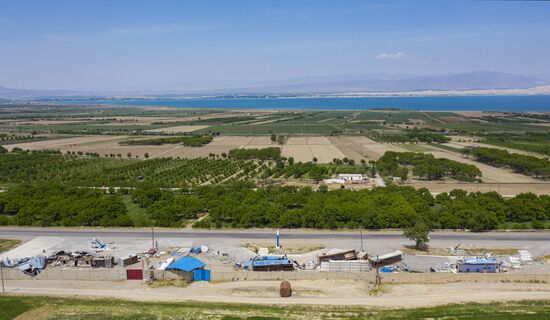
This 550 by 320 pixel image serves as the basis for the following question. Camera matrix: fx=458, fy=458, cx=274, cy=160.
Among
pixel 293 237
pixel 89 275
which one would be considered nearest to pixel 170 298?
pixel 89 275

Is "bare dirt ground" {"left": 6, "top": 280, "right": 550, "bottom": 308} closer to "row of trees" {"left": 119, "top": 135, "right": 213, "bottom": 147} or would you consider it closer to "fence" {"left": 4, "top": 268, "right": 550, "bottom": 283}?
"fence" {"left": 4, "top": 268, "right": 550, "bottom": 283}

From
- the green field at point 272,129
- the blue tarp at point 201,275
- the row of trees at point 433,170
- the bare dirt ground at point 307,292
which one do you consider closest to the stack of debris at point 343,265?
the bare dirt ground at point 307,292

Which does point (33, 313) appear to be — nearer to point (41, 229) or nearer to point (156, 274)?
point (156, 274)

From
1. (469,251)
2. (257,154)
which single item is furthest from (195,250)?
(257,154)

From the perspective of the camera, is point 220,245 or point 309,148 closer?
point 220,245

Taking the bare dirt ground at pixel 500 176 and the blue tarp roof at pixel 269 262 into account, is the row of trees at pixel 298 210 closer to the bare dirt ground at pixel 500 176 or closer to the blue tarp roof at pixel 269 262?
the blue tarp roof at pixel 269 262

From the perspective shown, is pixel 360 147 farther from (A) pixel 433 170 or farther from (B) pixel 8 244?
(B) pixel 8 244

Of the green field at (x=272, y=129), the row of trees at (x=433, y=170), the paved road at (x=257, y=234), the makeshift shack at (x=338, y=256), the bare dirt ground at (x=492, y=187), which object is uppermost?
the green field at (x=272, y=129)
